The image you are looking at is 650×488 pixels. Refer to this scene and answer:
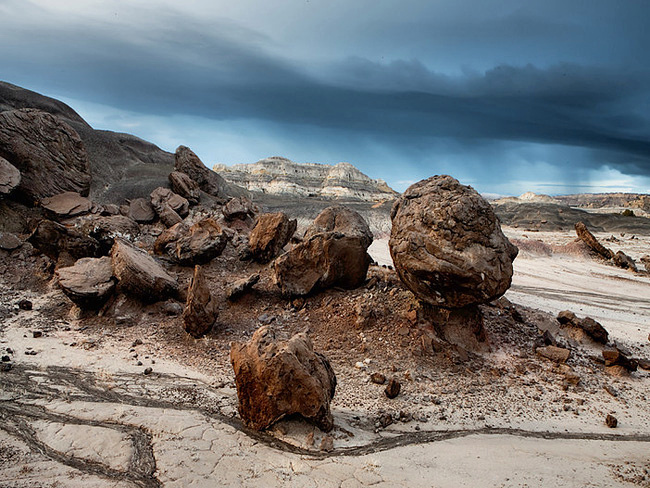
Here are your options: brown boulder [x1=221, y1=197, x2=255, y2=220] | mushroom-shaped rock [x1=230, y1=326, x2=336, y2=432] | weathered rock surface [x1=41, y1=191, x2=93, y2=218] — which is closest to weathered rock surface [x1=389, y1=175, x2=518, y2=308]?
mushroom-shaped rock [x1=230, y1=326, x2=336, y2=432]

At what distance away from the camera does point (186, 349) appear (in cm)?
823

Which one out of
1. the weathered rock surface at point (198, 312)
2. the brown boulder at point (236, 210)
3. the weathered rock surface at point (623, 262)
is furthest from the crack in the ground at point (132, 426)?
the weathered rock surface at point (623, 262)

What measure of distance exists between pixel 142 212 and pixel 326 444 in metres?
14.8

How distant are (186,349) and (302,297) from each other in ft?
9.87

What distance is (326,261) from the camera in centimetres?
982

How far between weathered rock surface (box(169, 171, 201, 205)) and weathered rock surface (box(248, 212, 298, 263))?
9027 mm

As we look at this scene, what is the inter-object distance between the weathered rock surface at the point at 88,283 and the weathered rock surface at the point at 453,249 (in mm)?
7072

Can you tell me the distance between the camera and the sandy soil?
15.1 feet

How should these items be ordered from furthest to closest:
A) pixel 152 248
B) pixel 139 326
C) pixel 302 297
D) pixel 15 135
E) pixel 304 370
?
pixel 15 135 → pixel 152 248 → pixel 302 297 → pixel 139 326 → pixel 304 370

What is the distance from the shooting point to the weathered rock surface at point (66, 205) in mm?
14789

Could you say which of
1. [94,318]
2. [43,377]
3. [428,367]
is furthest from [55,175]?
[428,367]

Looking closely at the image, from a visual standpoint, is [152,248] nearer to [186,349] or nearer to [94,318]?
[94,318]

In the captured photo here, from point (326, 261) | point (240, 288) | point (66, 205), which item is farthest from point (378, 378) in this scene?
point (66, 205)

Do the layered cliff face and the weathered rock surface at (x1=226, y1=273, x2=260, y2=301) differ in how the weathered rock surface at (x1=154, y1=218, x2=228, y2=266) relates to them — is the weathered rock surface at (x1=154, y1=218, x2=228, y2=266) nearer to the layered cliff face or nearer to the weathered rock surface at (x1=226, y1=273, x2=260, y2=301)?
the weathered rock surface at (x1=226, y1=273, x2=260, y2=301)
